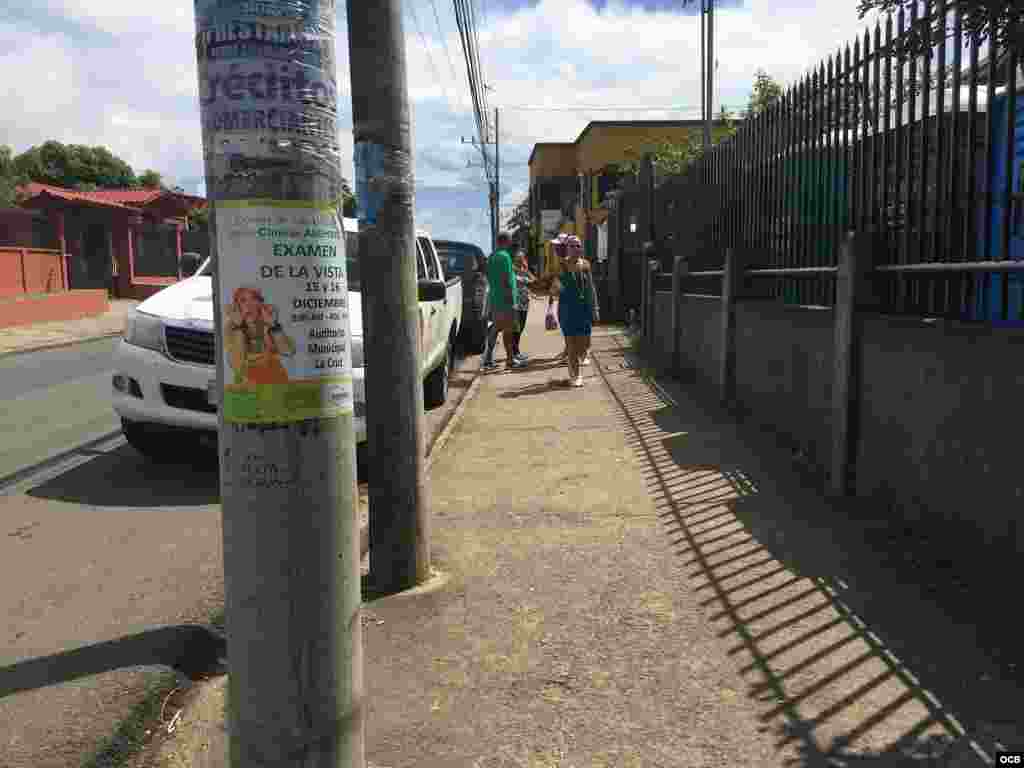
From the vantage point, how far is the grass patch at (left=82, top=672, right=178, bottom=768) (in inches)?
116

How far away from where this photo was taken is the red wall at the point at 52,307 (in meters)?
22.0

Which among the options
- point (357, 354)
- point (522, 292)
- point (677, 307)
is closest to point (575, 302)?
point (677, 307)

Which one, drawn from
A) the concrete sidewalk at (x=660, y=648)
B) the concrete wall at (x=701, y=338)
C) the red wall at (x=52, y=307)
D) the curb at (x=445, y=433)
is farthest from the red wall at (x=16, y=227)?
the concrete sidewalk at (x=660, y=648)

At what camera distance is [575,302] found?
10570mm

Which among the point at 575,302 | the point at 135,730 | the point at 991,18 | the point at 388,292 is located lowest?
the point at 135,730

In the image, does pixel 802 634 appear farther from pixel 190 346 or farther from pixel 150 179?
pixel 150 179

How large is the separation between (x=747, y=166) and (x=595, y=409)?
2732 millimetres

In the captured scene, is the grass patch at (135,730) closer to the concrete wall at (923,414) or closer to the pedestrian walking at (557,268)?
the concrete wall at (923,414)

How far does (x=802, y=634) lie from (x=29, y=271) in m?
26.6

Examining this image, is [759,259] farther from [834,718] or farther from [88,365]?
[88,365]

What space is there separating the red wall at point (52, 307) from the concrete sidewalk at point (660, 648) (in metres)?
19.8

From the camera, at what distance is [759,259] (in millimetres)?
8133

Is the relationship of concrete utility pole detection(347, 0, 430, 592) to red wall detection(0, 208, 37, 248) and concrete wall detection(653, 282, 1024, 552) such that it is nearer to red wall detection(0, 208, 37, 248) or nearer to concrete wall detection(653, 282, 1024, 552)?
concrete wall detection(653, 282, 1024, 552)

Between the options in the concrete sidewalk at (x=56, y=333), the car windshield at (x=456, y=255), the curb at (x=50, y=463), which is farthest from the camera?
the concrete sidewalk at (x=56, y=333)
